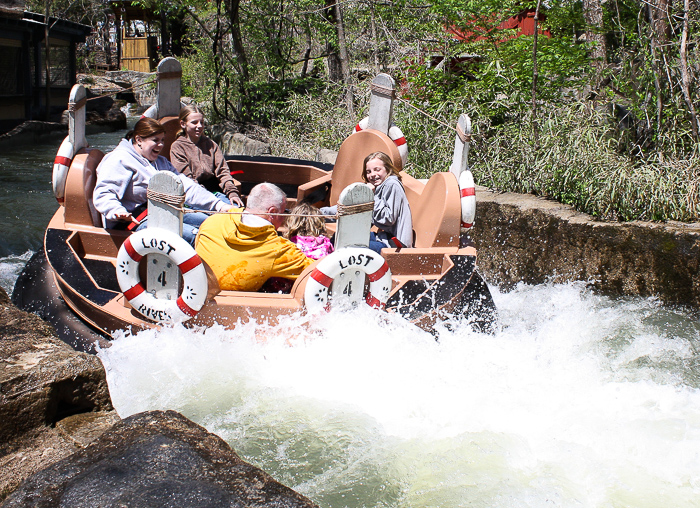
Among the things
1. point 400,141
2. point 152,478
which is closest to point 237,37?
point 400,141

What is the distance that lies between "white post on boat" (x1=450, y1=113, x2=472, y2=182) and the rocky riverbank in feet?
8.10

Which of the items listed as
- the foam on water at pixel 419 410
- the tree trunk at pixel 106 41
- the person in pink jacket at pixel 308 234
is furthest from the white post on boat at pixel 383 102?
the tree trunk at pixel 106 41

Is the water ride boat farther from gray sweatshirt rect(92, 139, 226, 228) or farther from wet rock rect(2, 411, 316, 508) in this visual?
wet rock rect(2, 411, 316, 508)

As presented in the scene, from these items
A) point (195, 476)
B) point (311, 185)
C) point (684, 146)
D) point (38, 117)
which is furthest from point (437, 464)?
point (38, 117)

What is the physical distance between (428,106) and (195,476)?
6033 millimetres

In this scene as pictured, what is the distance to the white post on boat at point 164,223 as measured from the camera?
2.76 m

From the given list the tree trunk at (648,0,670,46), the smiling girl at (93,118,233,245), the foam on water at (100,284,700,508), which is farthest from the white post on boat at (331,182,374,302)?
the tree trunk at (648,0,670,46)

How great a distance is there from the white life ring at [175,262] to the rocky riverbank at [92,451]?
2.24 feet

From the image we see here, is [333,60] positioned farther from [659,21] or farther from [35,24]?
[35,24]

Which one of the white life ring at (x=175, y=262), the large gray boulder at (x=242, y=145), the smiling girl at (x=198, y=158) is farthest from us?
the large gray boulder at (x=242, y=145)

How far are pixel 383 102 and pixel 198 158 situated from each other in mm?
1388

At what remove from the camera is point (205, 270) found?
2.84m

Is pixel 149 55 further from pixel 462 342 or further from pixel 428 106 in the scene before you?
pixel 462 342

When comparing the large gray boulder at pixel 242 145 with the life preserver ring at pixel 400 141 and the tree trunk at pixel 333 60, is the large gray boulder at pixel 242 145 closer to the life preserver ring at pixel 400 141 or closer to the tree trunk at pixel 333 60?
the tree trunk at pixel 333 60
